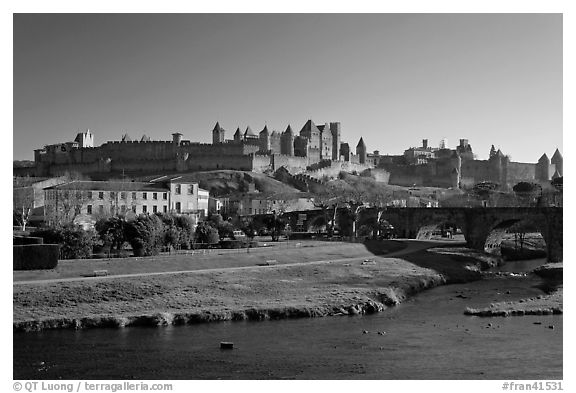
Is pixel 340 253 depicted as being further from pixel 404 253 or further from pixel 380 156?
pixel 380 156

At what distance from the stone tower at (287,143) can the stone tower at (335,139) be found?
44.4ft

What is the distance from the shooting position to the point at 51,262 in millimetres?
36031

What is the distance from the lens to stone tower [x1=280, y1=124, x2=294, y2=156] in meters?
154

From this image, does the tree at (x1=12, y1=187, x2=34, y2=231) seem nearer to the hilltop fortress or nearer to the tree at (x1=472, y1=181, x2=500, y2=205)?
the hilltop fortress

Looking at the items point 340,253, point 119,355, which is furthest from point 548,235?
point 119,355

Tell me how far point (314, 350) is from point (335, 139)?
142 metres

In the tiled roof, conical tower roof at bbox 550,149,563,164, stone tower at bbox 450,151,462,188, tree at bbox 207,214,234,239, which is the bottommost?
tree at bbox 207,214,234,239

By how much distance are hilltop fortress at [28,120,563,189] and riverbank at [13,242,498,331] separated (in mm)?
96247

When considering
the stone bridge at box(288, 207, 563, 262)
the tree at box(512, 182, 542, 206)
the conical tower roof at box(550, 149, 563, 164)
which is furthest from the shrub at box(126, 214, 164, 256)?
the conical tower roof at box(550, 149, 563, 164)

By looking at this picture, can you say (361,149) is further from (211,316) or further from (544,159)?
(211,316)

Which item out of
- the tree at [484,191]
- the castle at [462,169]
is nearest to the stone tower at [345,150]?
the castle at [462,169]

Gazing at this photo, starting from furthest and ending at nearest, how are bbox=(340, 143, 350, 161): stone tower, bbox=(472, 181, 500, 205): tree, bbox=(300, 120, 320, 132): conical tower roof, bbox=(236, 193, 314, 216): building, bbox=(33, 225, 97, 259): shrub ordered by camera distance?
bbox=(340, 143, 350, 161): stone tower, bbox=(300, 120, 320, 132): conical tower roof, bbox=(472, 181, 500, 205): tree, bbox=(236, 193, 314, 216): building, bbox=(33, 225, 97, 259): shrub

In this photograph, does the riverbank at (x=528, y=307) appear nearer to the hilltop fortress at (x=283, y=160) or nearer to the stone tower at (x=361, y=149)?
the hilltop fortress at (x=283, y=160)

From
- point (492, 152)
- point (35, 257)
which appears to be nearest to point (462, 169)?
point (492, 152)
